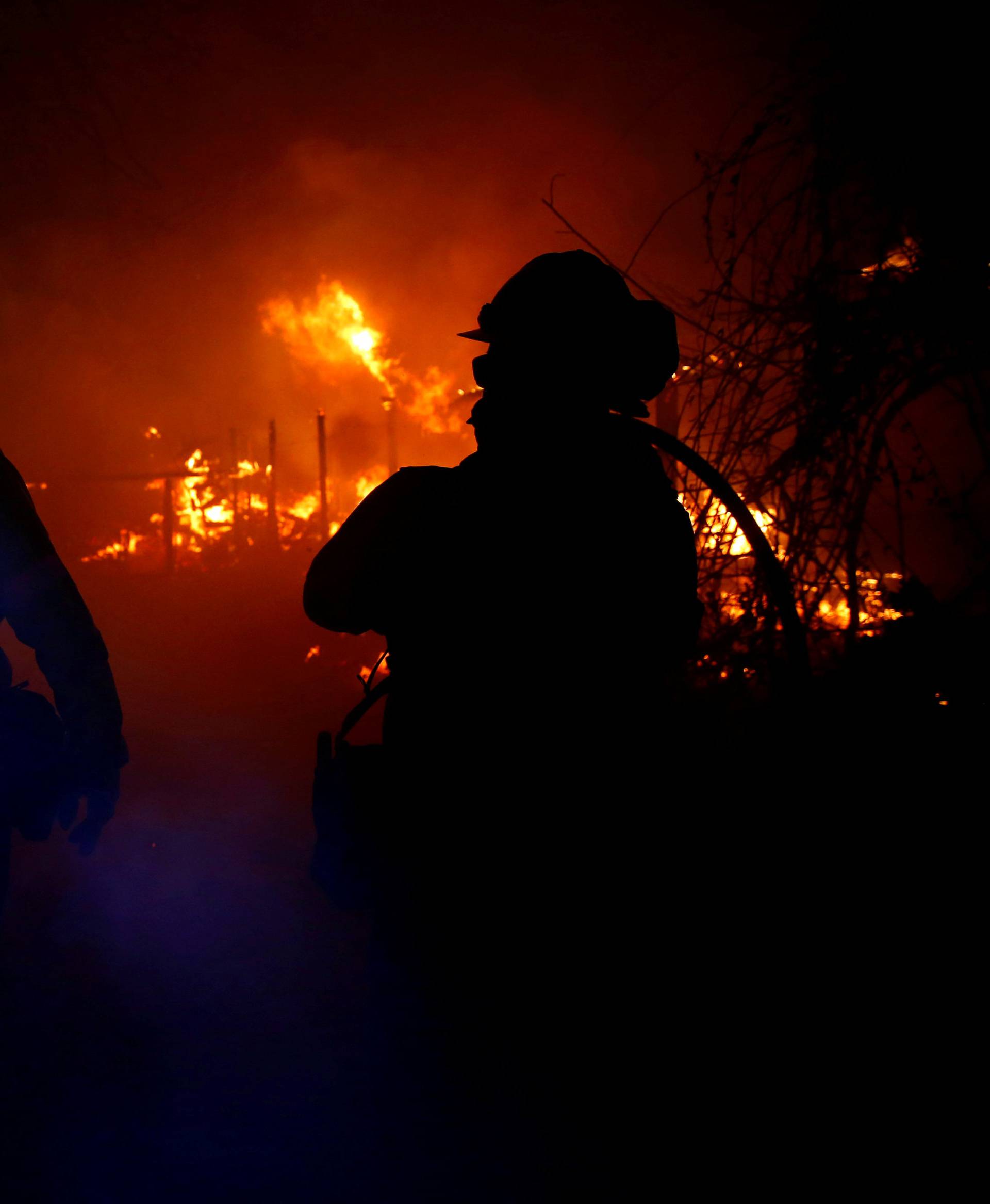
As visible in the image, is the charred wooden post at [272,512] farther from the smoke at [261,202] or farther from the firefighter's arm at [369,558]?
the firefighter's arm at [369,558]

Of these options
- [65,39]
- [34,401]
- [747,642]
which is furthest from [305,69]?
[747,642]

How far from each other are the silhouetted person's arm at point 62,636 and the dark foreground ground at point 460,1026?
2.83 ft

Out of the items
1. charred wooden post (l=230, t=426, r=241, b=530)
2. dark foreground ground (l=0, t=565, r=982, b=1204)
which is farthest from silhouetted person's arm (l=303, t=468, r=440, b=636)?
charred wooden post (l=230, t=426, r=241, b=530)

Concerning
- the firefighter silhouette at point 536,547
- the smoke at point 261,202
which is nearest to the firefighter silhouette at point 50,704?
the firefighter silhouette at point 536,547

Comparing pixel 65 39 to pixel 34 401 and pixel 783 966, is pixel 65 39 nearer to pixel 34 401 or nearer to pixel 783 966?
pixel 34 401

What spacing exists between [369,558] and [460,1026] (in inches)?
52.8

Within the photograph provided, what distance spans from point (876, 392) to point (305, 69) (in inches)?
835

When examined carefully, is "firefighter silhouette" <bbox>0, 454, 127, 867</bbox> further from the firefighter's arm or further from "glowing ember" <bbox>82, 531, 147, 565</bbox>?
"glowing ember" <bbox>82, 531, 147, 565</bbox>

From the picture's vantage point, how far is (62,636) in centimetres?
185

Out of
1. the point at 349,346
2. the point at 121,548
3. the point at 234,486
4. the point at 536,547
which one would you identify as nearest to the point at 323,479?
the point at 234,486

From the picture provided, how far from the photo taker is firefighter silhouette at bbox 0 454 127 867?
5.82 feet

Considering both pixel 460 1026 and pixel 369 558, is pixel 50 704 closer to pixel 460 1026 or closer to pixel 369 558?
pixel 369 558

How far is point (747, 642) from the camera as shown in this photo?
11.2 feet

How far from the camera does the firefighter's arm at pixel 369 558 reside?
146 cm
